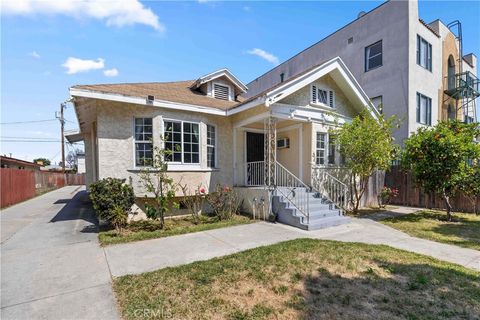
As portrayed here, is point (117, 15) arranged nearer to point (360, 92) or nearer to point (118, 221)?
point (118, 221)

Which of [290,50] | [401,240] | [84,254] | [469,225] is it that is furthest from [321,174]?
[290,50]

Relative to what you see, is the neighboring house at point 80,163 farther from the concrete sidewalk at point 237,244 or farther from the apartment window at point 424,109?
the apartment window at point 424,109

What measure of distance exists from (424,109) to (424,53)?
3.51 meters

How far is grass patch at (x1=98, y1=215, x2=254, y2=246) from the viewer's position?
6.48m

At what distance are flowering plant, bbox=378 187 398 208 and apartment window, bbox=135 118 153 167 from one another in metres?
10.9

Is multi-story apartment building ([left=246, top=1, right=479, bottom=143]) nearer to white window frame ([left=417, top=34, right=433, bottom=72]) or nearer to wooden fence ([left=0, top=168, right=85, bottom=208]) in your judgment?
white window frame ([left=417, top=34, right=433, bottom=72])

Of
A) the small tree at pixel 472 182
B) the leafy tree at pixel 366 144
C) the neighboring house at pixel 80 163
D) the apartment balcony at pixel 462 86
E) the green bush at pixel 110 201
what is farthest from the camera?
the neighboring house at pixel 80 163

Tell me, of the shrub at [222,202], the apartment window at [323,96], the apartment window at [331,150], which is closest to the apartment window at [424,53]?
the apartment window at [323,96]

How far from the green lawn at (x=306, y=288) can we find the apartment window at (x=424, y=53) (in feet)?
48.9

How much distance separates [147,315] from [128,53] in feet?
29.0

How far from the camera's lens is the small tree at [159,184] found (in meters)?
7.49

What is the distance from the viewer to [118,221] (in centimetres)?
688

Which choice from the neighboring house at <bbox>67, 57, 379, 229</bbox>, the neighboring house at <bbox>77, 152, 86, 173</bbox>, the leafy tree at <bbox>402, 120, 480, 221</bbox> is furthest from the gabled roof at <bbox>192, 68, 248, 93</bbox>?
the neighboring house at <bbox>77, 152, 86, 173</bbox>

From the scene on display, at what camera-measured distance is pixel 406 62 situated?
14023 millimetres
